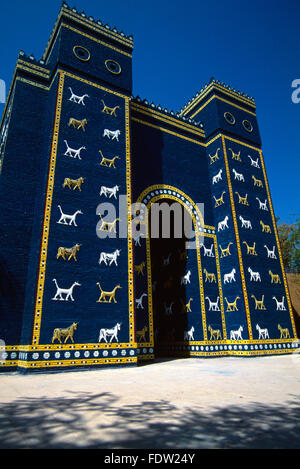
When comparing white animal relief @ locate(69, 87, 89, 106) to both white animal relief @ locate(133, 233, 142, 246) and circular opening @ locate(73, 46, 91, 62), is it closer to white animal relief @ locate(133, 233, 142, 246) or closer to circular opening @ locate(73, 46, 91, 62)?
circular opening @ locate(73, 46, 91, 62)

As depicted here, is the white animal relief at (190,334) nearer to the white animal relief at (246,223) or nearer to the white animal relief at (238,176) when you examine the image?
the white animal relief at (246,223)

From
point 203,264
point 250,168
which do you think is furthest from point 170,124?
point 203,264

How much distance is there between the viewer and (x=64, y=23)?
12.3 m

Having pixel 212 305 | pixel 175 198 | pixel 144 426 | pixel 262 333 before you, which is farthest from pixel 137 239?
pixel 144 426

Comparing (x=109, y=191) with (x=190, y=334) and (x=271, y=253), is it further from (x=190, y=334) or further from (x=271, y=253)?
(x=271, y=253)

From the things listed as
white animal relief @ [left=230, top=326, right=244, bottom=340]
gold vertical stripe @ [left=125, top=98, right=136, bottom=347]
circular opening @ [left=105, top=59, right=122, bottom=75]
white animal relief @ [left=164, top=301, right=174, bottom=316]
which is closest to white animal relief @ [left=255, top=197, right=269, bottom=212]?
white animal relief @ [left=230, top=326, right=244, bottom=340]

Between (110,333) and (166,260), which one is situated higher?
(166,260)

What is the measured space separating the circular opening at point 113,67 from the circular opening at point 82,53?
0.86m

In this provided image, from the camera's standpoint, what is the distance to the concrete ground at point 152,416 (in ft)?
8.62

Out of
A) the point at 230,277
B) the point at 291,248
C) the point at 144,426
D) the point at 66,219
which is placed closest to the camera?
the point at 144,426

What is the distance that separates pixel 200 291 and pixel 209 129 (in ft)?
29.7

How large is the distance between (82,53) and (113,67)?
4.57ft

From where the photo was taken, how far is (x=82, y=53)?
12305 mm

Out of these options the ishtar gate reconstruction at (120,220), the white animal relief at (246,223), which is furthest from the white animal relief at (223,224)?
the white animal relief at (246,223)
